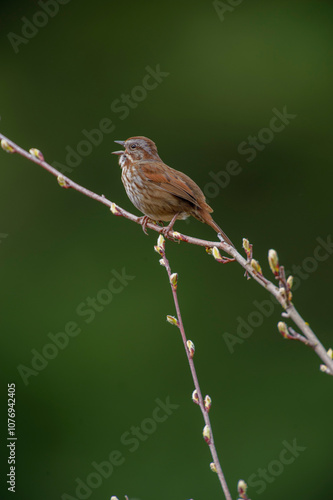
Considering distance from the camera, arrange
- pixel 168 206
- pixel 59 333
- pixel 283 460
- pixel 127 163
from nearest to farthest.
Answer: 1. pixel 168 206
2. pixel 127 163
3. pixel 283 460
4. pixel 59 333

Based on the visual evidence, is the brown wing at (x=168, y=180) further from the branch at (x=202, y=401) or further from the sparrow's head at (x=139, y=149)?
the branch at (x=202, y=401)

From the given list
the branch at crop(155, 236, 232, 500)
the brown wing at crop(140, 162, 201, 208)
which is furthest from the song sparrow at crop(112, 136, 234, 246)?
the branch at crop(155, 236, 232, 500)

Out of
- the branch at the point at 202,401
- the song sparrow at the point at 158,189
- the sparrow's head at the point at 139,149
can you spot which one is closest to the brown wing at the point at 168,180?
the song sparrow at the point at 158,189

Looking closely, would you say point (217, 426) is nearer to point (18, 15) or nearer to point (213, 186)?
point (213, 186)

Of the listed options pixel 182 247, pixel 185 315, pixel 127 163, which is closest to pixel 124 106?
pixel 182 247

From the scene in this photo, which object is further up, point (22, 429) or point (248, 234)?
point (248, 234)

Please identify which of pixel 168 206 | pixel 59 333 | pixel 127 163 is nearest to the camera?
pixel 168 206

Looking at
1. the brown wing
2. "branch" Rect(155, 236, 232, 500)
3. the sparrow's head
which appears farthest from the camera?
the sparrow's head

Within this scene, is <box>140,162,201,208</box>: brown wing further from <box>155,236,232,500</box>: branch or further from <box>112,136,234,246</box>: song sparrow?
<box>155,236,232,500</box>: branch
